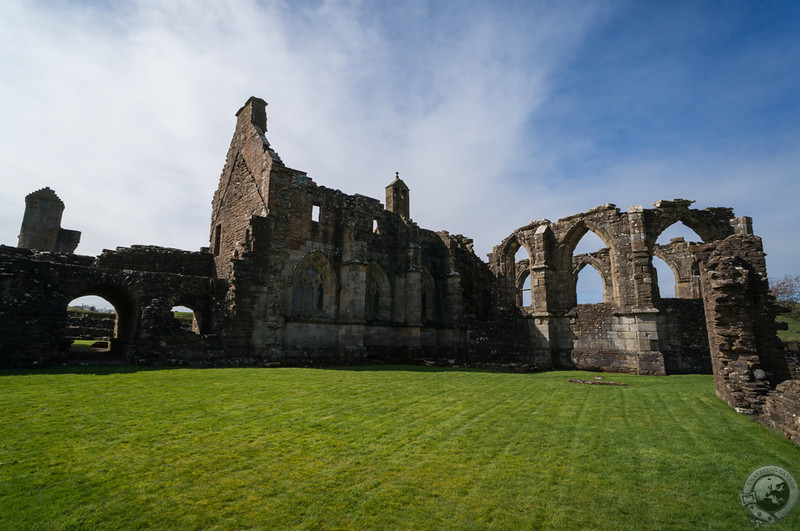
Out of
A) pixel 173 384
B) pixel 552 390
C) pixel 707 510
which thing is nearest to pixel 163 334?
pixel 173 384

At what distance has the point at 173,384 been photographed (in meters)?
8.87

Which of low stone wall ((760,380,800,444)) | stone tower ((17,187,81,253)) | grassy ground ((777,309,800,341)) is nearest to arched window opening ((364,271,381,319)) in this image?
low stone wall ((760,380,800,444))

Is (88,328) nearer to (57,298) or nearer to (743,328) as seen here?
(57,298)

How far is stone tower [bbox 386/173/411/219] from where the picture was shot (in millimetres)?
24766

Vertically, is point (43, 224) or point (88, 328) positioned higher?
point (43, 224)

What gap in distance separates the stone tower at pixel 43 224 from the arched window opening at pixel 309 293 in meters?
22.1

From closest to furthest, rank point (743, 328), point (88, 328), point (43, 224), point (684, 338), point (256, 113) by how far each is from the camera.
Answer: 1. point (743, 328)
2. point (684, 338)
3. point (256, 113)
4. point (88, 328)
5. point (43, 224)

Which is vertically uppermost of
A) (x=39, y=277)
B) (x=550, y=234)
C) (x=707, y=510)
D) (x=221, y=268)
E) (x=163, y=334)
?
(x=550, y=234)

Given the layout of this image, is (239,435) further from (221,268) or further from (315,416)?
(221,268)

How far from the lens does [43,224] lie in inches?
1099

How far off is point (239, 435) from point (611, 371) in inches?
605
